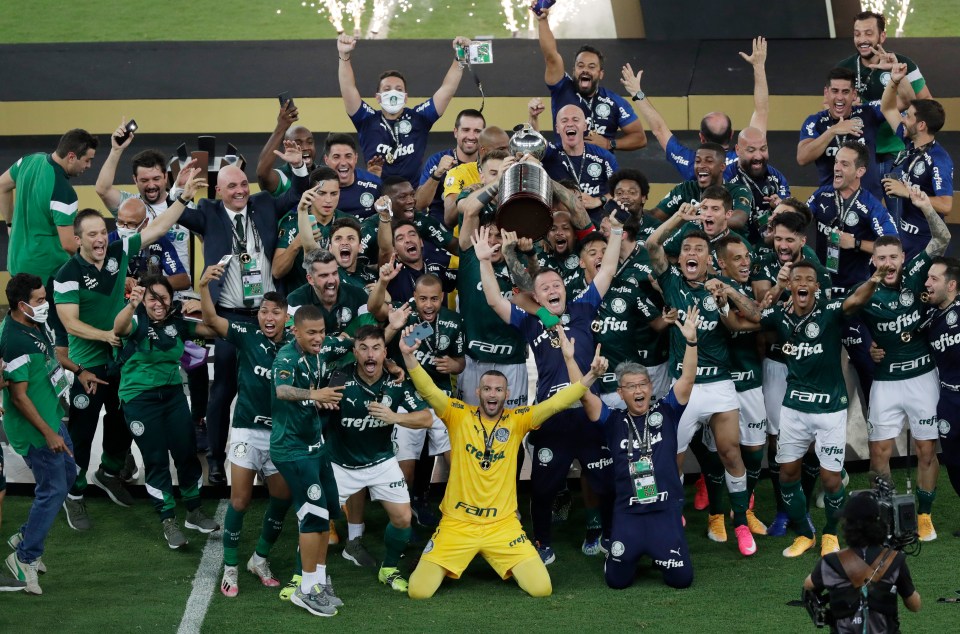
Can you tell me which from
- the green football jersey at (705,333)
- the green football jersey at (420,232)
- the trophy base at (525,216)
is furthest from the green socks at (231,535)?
the green football jersey at (705,333)

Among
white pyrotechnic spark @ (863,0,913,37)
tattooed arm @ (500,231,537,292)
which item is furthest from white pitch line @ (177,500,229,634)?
white pyrotechnic spark @ (863,0,913,37)

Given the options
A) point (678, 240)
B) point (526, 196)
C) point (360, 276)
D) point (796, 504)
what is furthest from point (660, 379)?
point (360, 276)

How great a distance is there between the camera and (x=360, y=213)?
862 cm

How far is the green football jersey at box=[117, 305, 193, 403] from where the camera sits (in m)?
7.62

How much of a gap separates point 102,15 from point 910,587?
12.0 m

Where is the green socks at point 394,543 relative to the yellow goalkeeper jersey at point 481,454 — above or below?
below

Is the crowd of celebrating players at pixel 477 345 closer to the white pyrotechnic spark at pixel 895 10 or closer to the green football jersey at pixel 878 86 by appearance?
the green football jersey at pixel 878 86

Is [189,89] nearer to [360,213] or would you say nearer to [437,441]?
[360,213]

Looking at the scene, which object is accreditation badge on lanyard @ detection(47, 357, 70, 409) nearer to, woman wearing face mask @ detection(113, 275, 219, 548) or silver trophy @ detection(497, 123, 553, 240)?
woman wearing face mask @ detection(113, 275, 219, 548)

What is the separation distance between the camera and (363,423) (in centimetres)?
707

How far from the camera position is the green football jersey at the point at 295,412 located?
6746mm

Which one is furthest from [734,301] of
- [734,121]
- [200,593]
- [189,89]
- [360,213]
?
[189,89]

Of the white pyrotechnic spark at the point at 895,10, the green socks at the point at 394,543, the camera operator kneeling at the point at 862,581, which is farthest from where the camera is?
the white pyrotechnic spark at the point at 895,10

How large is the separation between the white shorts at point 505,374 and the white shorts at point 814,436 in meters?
1.56
